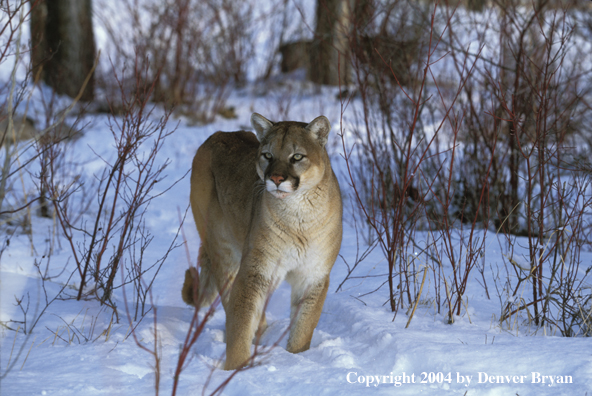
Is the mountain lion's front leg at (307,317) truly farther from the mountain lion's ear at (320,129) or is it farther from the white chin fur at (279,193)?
the mountain lion's ear at (320,129)

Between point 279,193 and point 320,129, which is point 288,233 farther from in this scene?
point 320,129

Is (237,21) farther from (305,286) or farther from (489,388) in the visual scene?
(489,388)

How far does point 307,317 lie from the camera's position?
3.61 m

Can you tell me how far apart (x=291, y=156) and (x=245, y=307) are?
969 millimetres

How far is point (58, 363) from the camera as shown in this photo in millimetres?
2850

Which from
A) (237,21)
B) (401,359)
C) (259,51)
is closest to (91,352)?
(401,359)

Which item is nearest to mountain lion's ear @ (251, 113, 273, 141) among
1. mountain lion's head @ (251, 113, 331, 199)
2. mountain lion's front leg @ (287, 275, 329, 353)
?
mountain lion's head @ (251, 113, 331, 199)

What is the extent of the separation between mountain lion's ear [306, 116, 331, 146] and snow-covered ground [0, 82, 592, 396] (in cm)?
124

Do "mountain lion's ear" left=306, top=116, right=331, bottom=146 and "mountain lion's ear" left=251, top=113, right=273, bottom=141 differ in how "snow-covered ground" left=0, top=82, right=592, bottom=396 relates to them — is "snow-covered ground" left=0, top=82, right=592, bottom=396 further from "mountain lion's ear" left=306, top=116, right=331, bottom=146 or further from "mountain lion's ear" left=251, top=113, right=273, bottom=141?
"mountain lion's ear" left=251, top=113, right=273, bottom=141

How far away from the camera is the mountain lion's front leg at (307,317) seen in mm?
3582

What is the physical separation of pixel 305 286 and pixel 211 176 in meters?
1.38

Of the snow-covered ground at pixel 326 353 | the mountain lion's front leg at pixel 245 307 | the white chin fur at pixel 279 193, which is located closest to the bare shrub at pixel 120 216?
the snow-covered ground at pixel 326 353

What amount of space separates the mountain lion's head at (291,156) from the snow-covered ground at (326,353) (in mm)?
988

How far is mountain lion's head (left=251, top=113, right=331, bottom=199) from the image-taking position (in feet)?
10.9
